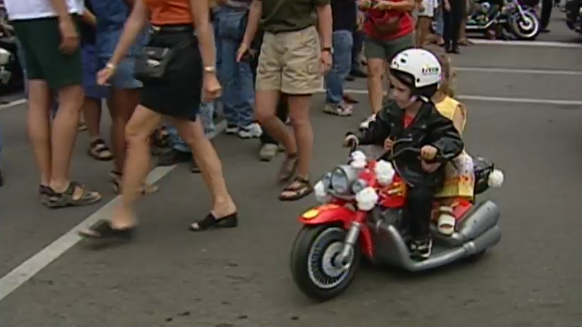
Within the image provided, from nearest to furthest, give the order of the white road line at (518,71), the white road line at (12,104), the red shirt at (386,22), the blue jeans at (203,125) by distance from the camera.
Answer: the blue jeans at (203,125) → the red shirt at (386,22) → the white road line at (12,104) → the white road line at (518,71)

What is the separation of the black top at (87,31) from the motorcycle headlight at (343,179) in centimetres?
291

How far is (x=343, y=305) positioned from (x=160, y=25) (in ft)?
6.35

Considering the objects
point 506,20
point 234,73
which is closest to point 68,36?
point 234,73

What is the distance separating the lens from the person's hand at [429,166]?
16.2 feet

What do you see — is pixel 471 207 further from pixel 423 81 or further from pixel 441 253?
pixel 423 81

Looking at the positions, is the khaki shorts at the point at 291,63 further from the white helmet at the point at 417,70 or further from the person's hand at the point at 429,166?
the person's hand at the point at 429,166

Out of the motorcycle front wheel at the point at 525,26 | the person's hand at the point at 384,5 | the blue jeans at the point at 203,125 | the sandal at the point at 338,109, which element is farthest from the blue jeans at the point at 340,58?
the motorcycle front wheel at the point at 525,26

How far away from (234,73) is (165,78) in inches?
121

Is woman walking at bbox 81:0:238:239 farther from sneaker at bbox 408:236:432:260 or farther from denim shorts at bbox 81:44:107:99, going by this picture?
denim shorts at bbox 81:44:107:99

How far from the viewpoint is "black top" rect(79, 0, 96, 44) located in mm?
7062

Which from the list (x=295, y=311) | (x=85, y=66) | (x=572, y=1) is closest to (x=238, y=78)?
(x=85, y=66)

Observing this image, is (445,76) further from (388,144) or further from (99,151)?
(99,151)

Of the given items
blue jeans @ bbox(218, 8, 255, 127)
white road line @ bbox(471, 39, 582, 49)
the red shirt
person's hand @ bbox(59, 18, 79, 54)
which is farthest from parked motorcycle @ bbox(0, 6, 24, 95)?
white road line @ bbox(471, 39, 582, 49)

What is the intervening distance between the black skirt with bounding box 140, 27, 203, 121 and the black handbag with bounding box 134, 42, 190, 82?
16 millimetres
